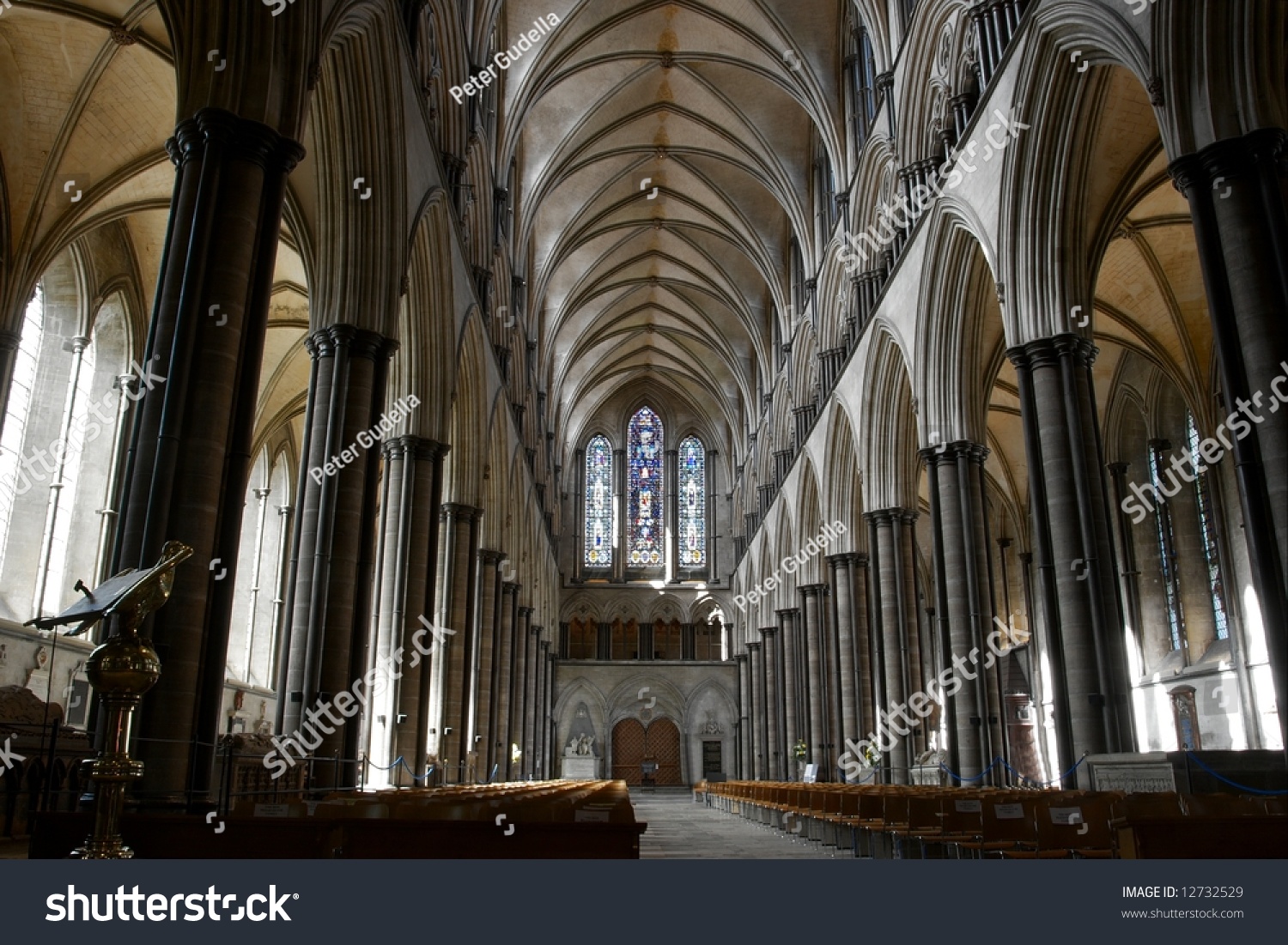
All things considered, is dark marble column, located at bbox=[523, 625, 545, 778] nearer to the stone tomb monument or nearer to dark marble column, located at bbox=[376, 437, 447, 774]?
the stone tomb monument

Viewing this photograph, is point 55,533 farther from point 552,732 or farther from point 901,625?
point 552,732

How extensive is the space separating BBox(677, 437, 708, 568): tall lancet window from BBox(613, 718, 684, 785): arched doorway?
6.79 metres

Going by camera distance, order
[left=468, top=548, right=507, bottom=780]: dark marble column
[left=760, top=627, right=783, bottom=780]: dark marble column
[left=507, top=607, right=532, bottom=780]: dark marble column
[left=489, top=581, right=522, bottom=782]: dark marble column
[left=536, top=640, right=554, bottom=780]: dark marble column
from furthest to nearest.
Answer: [left=536, top=640, right=554, bottom=780]: dark marble column, [left=760, top=627, right=783, bottom=780]: dark marble column, [left=507, top=607, right=532, bottom=780]: dark marble column, [left=489, top=581, right=522, bottom=782]: dark marble column, [left=468, top=548, right=507, bottom=780]: dark marble column

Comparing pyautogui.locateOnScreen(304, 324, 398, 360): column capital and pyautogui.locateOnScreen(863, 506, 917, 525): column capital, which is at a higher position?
pyautogui.locateOnScreen(304, 324, 398, 360): column capital

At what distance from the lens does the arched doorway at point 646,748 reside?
125 feet

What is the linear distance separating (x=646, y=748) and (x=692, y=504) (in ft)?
33.5

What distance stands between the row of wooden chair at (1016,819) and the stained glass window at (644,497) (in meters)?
29.9

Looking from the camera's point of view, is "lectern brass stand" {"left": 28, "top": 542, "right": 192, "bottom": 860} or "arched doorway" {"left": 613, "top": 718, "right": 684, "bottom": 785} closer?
"lectern brass stand" {"left": 28, "top": 542, "right": 192, "bottom": 860}

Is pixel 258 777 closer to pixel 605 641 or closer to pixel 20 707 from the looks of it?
pixel 20 707

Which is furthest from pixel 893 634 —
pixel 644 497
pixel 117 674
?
pixel 644 497

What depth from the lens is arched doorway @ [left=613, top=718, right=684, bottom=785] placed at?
38.0m

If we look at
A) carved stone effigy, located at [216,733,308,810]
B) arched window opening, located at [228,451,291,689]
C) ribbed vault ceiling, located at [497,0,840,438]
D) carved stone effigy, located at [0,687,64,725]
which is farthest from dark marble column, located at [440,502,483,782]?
ribbed vault ceiling, located at [497,0,840,438]

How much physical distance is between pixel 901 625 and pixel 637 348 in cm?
2287
